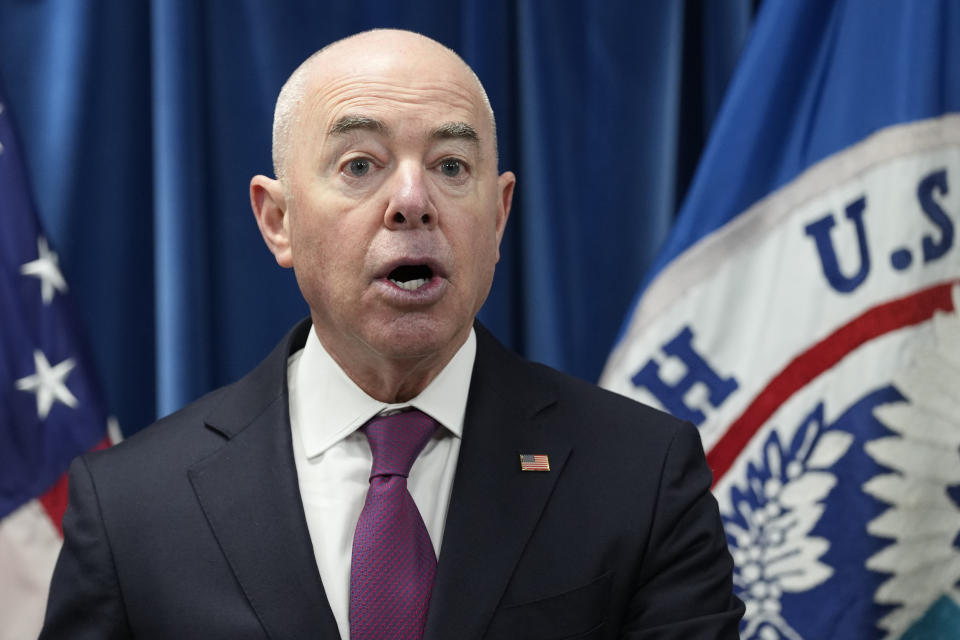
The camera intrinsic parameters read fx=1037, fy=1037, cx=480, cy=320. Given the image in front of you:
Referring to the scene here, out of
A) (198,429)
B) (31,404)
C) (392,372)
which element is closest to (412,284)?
(392,372)

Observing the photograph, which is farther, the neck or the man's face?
the neck

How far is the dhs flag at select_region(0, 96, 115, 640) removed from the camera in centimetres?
208

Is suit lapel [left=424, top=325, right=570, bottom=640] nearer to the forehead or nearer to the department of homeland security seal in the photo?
the forehead

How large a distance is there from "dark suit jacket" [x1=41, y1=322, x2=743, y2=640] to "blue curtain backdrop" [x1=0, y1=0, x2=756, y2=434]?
0.86 metres

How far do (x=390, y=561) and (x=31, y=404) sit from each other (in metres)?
1.10

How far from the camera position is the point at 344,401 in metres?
1.53

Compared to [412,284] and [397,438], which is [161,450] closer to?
[397,438]

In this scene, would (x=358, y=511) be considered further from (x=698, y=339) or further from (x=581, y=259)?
(x=581, y=259)

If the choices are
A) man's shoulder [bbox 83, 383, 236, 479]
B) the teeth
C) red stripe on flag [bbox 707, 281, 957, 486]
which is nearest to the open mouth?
the teeth

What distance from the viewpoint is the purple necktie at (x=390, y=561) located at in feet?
4.41

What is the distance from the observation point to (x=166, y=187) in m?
2.29

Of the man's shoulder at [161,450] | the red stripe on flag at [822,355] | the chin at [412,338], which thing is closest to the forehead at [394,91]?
the chin at [412,338]

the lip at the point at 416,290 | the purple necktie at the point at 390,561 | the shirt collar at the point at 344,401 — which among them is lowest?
the purple necktie at the point at 390,561

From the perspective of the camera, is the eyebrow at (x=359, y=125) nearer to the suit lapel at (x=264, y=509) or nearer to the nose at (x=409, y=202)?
the nose at (x=409, y=202)
